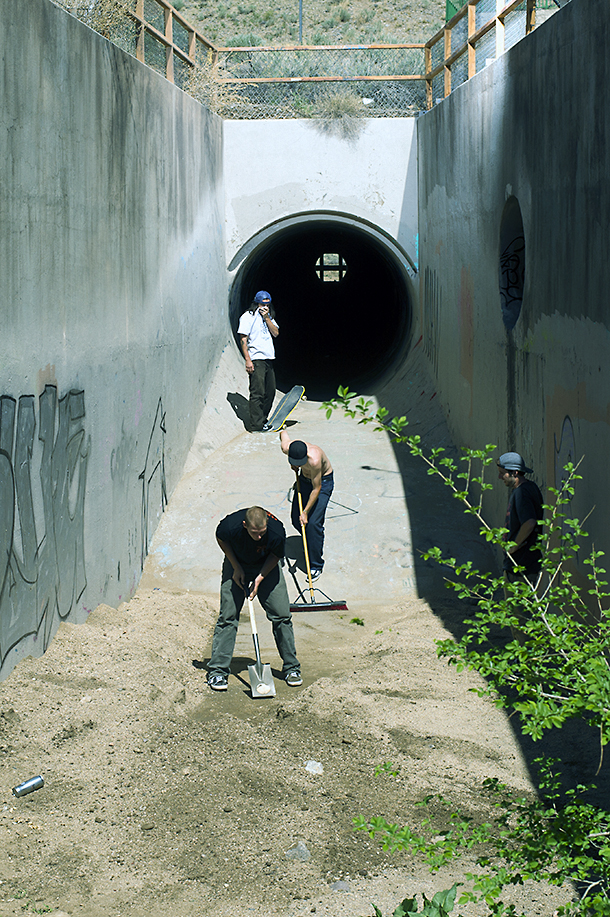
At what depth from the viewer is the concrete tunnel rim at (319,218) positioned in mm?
13312

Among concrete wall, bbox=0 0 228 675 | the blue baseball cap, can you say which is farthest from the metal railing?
the blue baseball cap

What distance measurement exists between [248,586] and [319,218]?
8330mm

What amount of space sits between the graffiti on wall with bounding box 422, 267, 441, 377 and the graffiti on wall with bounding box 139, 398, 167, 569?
445 cm

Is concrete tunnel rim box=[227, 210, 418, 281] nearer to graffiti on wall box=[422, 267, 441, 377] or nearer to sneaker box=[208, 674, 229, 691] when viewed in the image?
graffiti on wall box=[422, 267, 441, 377]

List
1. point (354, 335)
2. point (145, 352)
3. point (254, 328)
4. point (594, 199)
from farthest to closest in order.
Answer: point (354, 335) → point (254, 328) → point (145, 352) → point (594, 199)

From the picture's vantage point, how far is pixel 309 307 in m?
22.4

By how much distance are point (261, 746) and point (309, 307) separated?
17910mm

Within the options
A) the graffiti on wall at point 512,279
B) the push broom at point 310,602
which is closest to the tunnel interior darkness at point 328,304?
the graffiti on wall at point 512,279

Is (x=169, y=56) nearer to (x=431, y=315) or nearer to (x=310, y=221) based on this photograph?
(x=310, y=221)

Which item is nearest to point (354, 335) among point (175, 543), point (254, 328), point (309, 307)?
point (309, 307)

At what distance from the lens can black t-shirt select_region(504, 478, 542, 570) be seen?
6.04 metres

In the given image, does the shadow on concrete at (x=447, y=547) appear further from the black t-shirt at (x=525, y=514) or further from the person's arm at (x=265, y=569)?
the person's arm at (x=265, y=569)

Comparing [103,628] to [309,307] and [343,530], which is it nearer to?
[343,530]

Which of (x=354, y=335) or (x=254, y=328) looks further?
(x=354, y=335)
